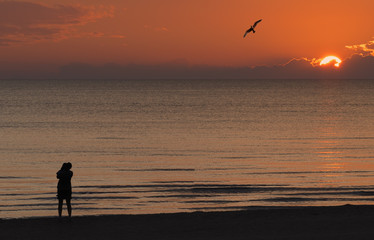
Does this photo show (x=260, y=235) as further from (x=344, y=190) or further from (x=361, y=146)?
(x=361, y=146)

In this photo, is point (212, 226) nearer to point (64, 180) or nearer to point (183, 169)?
point (64, 180)

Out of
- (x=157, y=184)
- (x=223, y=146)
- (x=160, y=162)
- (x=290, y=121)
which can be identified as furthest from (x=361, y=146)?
(x=290, y=121)

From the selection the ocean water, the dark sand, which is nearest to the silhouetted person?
the dark sand

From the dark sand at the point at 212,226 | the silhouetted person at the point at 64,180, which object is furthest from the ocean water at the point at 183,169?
the silhouetted person at the point at 64,180

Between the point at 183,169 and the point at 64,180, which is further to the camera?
the point at 183,169

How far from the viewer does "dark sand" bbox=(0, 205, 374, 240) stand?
1680 centimetres

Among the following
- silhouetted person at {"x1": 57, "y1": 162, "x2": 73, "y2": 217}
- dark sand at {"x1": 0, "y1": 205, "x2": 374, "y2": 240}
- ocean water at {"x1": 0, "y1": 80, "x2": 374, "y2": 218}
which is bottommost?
ocean water at {"x1": 0, "y1": 80, "x2": 374, "y2": 218}

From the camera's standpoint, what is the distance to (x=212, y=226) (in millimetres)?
18203

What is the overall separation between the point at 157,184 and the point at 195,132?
33189 millimetres

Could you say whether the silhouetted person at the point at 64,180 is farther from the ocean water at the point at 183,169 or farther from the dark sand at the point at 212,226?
the ocean water at the point at 183,169

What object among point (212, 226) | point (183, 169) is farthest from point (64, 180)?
point (183, 169)

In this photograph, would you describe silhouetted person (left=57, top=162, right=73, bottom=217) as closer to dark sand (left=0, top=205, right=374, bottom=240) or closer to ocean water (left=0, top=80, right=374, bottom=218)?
dark sand (left=0, top=205, right=374, bottom=240)

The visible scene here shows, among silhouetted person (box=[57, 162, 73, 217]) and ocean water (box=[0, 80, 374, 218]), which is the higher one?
silhouetted person (box=[57, 162, 73, 217])

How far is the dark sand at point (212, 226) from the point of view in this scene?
1680 centimetres
